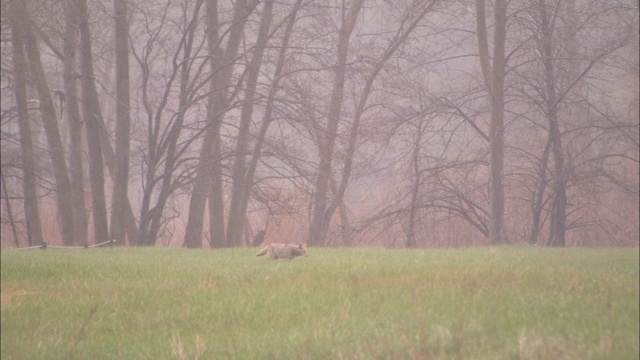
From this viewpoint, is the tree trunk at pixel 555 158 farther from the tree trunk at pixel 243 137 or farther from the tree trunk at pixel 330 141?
the tree trunk at pixel 243 137

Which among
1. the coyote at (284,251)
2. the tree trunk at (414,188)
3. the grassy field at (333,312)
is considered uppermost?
the tree trunk at (414,188)

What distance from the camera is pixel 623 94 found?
70.3 ft

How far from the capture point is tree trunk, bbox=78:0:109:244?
18.0 metres

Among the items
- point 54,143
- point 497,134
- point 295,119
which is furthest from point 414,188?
point 54,143

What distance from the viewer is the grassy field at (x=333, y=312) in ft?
14.7

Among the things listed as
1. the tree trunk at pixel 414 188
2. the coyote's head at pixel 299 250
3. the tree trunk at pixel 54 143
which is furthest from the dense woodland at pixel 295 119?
the coyote's head at pixel 299 250

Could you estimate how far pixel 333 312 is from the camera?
5781 millimetres

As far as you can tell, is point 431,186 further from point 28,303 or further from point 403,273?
point 28,303

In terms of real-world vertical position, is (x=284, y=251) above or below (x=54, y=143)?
below

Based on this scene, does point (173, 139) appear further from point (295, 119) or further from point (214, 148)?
point (295, 119)

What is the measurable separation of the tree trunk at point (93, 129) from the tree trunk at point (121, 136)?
35 centimetres

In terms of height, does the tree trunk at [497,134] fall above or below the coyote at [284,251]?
above

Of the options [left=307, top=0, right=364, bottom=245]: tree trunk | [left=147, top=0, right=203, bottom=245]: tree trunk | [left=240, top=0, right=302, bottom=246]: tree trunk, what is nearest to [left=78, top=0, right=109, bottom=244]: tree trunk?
[left=147, top=0, right=203, bottom=245]: tree trunk

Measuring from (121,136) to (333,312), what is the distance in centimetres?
1401
